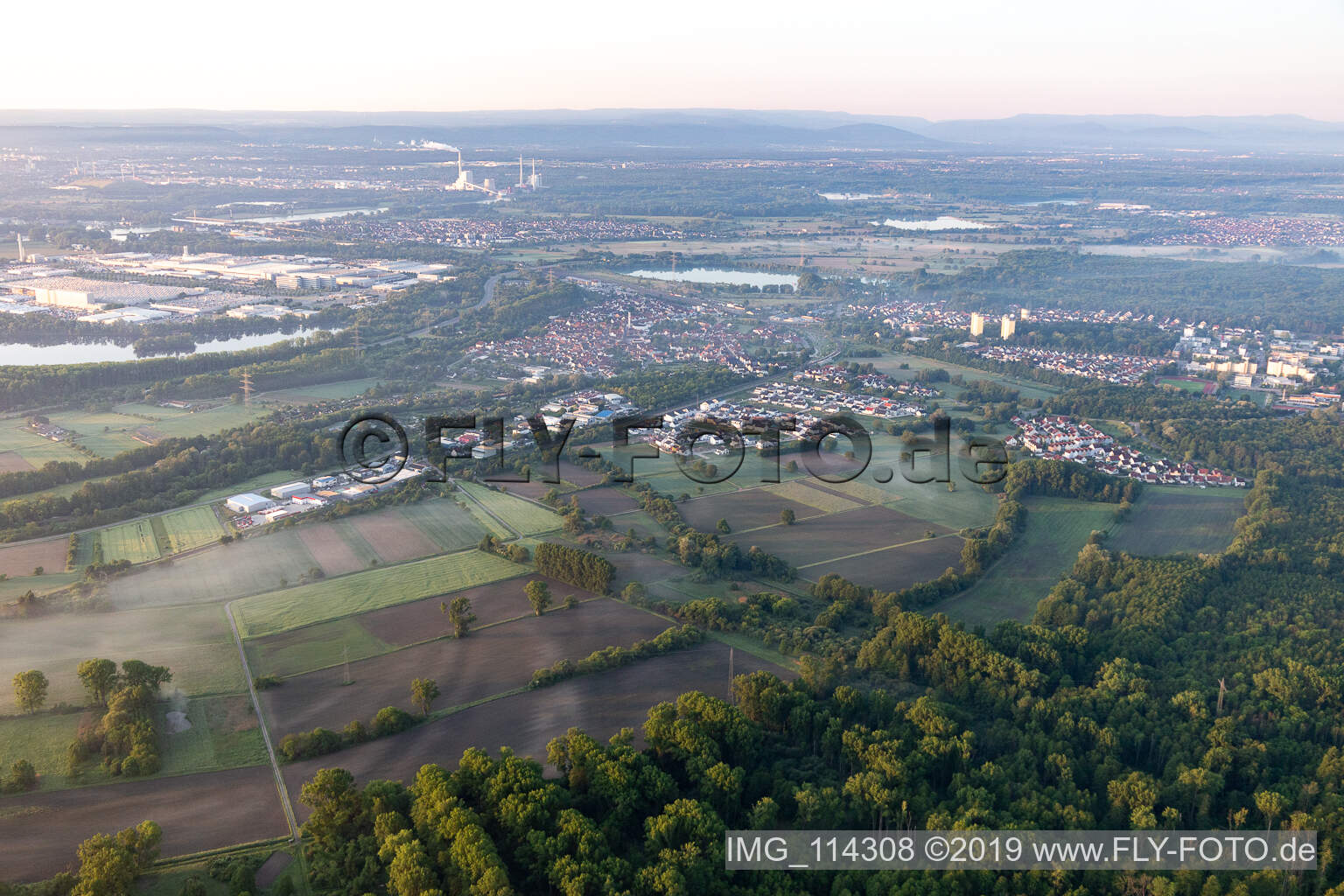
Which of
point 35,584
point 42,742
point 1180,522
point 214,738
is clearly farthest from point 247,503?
point 1180,522

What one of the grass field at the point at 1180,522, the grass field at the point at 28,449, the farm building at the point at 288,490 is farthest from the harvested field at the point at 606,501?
the grass field at the point at 28,449

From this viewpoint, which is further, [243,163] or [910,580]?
[243,163]

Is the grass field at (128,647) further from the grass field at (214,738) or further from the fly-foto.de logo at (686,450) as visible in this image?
the fly-foto.de logo at (686,450)

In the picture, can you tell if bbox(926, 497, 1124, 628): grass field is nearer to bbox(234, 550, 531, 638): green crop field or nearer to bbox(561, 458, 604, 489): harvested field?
bbox(234, 550, 531, 638): green crop field

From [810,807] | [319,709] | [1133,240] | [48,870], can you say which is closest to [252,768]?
[319,709]

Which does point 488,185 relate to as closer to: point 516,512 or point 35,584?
point 516,512

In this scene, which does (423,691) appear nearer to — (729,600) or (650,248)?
(729,600)
